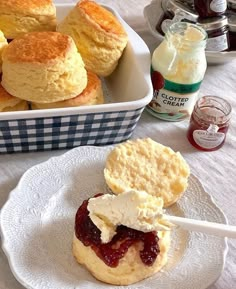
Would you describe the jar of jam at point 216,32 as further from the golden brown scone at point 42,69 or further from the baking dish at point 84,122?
the golden brown scone at point 42,69

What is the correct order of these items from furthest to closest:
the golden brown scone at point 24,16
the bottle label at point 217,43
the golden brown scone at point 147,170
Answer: the bottle label at point 217,43 → the golden brown scone at point 24,16 → the golden brown scone at point 147,170

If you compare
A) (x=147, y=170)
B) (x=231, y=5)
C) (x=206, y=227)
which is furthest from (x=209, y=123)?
(x=231, y=5)

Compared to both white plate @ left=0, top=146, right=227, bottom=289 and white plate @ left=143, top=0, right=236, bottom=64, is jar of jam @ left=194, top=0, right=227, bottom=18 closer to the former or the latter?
white plate @ left=143, top=0, right=236, bottom=64


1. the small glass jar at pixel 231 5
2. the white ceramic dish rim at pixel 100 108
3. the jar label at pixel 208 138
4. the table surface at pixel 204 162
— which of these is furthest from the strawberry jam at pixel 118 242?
the small glass jar at pixel 231 5

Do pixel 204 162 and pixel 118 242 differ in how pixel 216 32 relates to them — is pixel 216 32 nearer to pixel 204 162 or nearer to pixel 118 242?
pixel 204 162

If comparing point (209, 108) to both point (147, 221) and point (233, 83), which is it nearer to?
point (233, 83)

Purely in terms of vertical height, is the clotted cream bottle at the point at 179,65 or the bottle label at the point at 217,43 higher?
the clotted cream bottle at the point at 179,65
